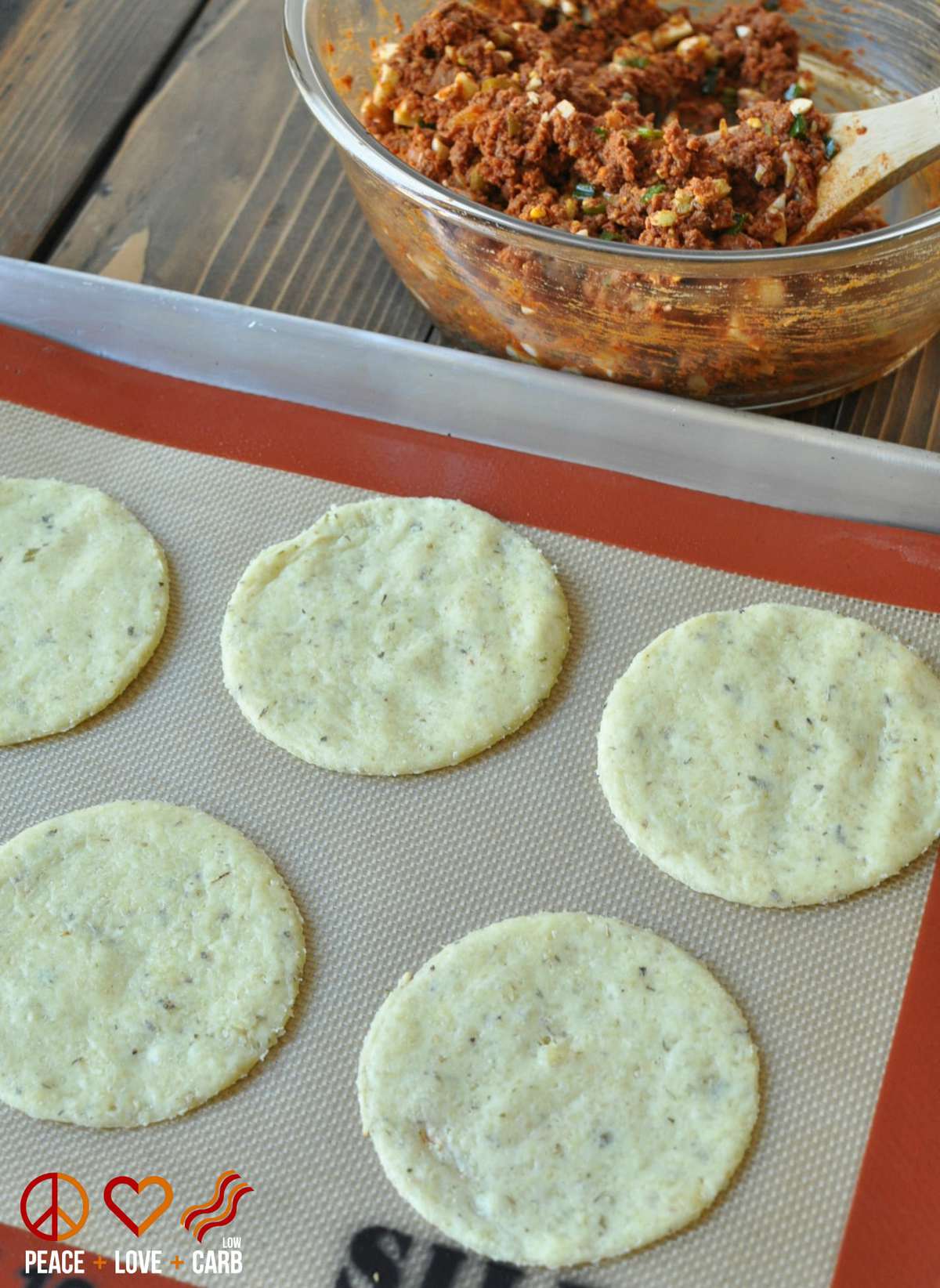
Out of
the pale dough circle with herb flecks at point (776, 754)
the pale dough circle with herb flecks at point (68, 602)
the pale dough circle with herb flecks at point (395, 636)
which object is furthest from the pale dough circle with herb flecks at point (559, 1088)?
the pale dough circle with herb flecks at point (68, 602)

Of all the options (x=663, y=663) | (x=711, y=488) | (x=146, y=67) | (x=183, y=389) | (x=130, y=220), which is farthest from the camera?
(x=146, y=67)

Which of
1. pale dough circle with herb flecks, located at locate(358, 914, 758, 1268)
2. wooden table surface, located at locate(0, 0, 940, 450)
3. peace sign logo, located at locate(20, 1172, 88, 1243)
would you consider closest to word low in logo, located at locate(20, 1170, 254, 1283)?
peace sign logo, located at locate(20, 1172, 88, 1243)

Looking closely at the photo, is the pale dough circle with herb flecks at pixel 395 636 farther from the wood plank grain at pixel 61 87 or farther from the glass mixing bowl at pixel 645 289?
the wood plank grain at pixel 61 87

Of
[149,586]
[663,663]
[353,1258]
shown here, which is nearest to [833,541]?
[663,663]

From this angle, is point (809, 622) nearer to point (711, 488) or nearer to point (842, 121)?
point (711, 488)

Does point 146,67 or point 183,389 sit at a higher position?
point 146,67

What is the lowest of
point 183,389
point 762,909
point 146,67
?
point 762,909

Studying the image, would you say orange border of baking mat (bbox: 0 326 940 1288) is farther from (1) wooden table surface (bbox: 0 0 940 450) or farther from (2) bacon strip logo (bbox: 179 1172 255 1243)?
(2) bacon strip logo (bbox: 179 1172 255 1243)

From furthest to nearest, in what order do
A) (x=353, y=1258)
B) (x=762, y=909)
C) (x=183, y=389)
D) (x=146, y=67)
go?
(x=146, y=67), (x=183, y=389), (x=762, y=909), (x=353, y=1258)
